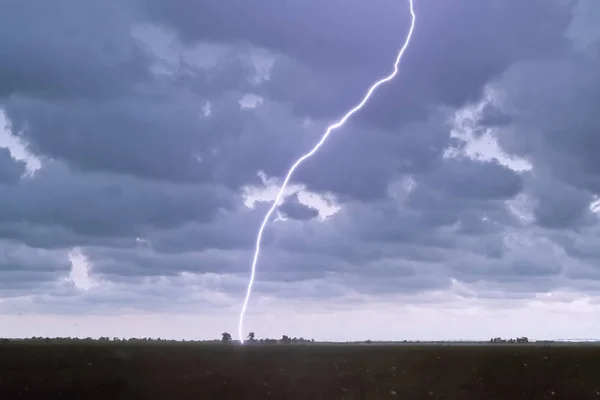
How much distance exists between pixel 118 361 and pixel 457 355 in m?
28.3

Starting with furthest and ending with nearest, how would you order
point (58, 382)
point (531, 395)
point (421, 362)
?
point (421, 362) < point (531, 395) < point (58, 382)

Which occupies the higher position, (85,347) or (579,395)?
(85,347)

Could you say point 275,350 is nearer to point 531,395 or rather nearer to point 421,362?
point 421,362

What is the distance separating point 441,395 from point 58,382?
27.0m

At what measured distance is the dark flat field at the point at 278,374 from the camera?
5812 centimetres

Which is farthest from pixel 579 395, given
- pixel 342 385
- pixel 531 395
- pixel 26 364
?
pixel 26 364

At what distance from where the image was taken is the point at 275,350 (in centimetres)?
7094

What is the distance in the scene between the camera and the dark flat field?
2288 inches

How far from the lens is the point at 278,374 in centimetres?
6259

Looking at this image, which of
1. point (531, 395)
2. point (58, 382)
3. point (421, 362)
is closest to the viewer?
point (58, 382)

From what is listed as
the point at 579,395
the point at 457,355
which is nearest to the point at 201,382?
the point at 457,355

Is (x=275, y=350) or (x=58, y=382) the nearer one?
(x=58, y=382)

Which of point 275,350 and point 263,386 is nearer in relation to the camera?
point 263,386

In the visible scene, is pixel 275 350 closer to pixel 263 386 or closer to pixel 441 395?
pixel 263 386
